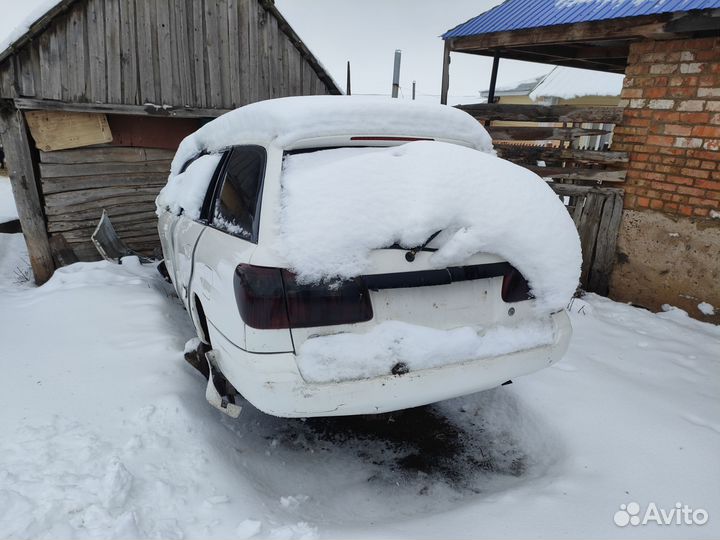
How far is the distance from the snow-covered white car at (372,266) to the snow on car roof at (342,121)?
11mm

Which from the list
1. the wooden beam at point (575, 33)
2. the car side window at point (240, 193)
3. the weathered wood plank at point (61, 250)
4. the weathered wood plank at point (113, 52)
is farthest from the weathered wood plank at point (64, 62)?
the wooden beam at point (575, 33)

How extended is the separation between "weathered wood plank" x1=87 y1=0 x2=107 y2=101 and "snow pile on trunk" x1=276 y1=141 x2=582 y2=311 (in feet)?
15.8

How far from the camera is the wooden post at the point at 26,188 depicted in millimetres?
5613

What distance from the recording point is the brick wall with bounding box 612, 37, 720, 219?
4648 mm

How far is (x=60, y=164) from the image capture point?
6.07 metres

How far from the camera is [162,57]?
6.37 meters

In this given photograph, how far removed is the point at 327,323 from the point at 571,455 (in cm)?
162

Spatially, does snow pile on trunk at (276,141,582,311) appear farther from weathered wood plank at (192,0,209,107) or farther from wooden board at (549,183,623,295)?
weathered wood plank at (192,0,209,107)

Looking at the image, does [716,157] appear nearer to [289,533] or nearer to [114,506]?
[289,533]

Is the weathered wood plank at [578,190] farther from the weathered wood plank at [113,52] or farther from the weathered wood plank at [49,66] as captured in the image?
the weathered wood plank at [49,66]

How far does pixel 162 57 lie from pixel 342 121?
5.03 m

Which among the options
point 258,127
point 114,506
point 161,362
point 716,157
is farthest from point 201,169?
point 716,157

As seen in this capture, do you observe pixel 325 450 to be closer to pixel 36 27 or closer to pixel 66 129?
pixel 66 129

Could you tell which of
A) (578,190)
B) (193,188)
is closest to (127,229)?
(193,188)
